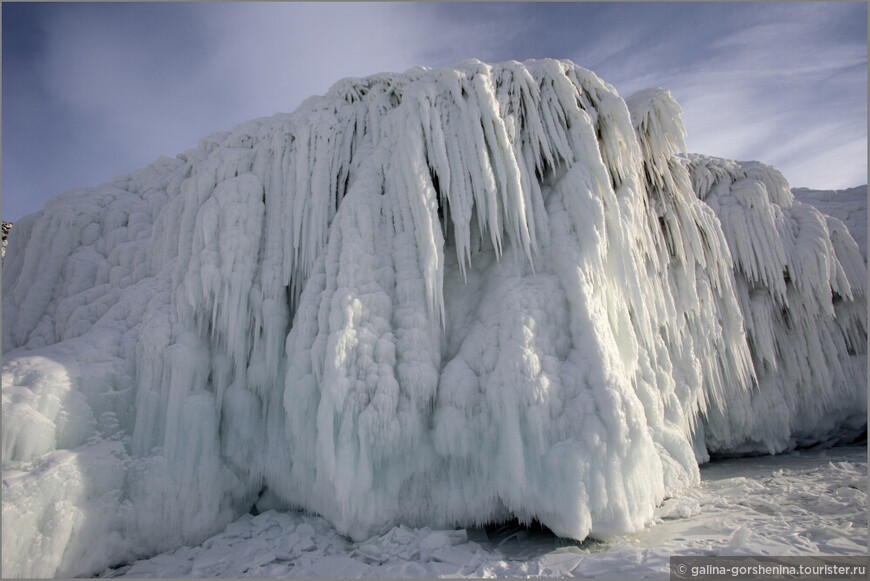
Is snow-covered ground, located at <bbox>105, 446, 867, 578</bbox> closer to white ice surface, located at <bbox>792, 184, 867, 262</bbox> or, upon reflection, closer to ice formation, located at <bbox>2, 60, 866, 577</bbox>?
ice formation, located at <bbox>2, 60, 866, 577</bbox>

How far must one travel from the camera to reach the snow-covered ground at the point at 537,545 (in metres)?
5.12

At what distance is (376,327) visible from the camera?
6656 millimetres

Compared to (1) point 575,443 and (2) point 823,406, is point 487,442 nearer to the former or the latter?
(1) point 575,443

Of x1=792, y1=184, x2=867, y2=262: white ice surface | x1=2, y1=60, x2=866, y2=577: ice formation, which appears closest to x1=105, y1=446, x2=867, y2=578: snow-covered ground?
x1=2, y1=60, x2=866, y2=577: ice formation

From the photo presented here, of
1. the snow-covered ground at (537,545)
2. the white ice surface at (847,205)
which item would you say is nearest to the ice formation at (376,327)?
the snow-covered ground at (537,545)

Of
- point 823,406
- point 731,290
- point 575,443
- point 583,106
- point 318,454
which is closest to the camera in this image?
point 575,443

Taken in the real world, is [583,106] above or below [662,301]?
above

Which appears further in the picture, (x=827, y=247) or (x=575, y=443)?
(x=827, y=247)

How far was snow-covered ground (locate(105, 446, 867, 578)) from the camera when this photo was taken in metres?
5.12

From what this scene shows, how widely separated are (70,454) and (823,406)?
51.2ft

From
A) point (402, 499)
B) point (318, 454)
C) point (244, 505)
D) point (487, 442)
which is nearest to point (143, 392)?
point (244, 505)

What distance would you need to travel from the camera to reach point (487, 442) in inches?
247

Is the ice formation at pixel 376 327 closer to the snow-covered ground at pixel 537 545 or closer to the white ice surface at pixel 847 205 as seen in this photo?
the snow-covered ground at pixel 537 545

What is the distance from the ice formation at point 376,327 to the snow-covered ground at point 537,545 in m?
0.32
